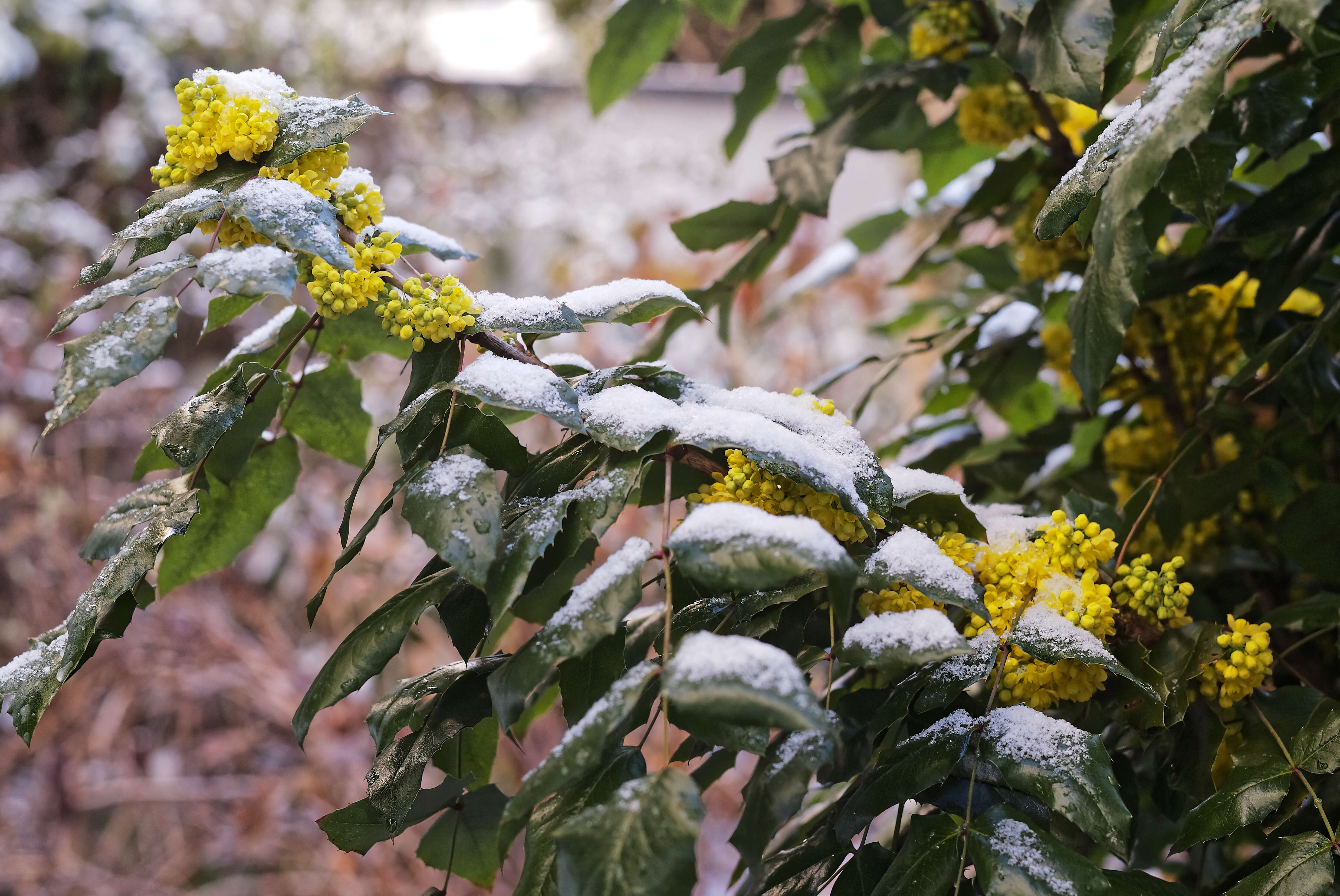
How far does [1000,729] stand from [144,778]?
1.82 m

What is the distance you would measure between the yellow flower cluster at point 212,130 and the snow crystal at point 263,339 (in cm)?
8

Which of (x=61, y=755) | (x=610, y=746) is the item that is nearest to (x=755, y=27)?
(x=610, y=746)

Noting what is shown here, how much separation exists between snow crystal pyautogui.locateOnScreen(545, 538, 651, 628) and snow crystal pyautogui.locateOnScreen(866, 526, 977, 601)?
87 millimetres

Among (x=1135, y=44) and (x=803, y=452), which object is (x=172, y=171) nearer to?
(x=803, y=452)

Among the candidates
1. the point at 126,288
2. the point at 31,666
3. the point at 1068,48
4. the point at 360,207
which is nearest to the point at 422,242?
the point at 360,207

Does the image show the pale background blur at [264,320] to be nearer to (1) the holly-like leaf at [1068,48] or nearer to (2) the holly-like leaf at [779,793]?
(1) the holly-like leaf at [1068,48]

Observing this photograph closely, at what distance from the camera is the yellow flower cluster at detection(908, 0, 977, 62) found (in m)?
0.60

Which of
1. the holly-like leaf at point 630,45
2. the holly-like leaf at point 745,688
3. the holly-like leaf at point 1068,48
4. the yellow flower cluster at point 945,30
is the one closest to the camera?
the holly-like leaf at point 745,688

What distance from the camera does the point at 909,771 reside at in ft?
1.13

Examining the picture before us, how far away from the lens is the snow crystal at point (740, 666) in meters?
0.26

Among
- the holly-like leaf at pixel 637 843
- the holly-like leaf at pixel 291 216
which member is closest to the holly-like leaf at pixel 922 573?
the holly-like leaf at pixel 637 843

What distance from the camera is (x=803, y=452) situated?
0.32 metres

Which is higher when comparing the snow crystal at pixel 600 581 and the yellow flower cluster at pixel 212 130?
the yellow flower cluster at pixel 212 130

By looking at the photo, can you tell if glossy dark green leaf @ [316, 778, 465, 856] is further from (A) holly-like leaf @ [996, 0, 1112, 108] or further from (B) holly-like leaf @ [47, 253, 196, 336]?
(A) holly-like leaf @ [996, 0, 1112, 108]
